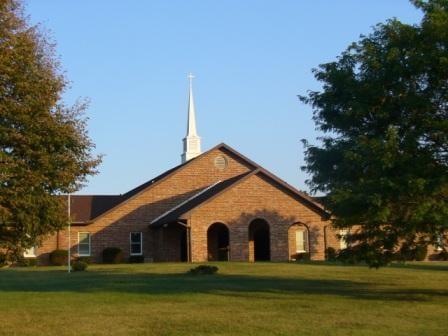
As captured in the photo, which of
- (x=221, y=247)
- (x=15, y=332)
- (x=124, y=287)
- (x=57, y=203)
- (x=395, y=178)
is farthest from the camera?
(x=221, y=247)

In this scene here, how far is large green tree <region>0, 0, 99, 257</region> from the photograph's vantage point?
13977 millimetres

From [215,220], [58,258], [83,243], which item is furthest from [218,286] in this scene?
[83,243]

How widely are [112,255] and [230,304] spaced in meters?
28.6

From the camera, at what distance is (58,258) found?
4572 cm

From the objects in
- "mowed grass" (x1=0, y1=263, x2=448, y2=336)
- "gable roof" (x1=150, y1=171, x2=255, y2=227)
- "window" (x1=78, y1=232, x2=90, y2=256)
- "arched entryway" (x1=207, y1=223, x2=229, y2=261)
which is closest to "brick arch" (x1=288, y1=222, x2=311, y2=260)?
"arched entryway" (x1=207, y1=223, x2=229, y2=261)

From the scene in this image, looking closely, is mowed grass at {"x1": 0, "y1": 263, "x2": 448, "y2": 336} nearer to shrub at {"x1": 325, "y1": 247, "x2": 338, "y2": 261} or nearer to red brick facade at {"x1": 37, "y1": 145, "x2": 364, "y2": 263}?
shrub at {"x1": 325, "y1": 247, "x2": 338, "y2": 261}

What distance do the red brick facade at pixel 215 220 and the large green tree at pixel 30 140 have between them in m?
25.4

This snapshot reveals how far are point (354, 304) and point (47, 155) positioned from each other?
880cm

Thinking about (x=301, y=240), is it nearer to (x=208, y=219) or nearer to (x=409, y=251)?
(x=208, y=219)

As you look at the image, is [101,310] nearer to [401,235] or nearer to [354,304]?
[354,304]

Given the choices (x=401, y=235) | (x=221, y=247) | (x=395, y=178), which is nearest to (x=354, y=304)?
(x=401, y=235)

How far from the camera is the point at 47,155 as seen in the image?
1461cm

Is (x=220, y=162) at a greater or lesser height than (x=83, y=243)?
greater

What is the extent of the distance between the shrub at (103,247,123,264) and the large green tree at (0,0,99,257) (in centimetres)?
3093
